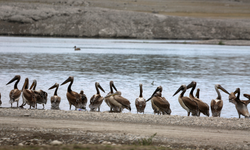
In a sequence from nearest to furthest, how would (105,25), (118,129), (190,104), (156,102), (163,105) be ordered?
(118,129)
(190,104)
(163,105)
(156,102)
(105,25)

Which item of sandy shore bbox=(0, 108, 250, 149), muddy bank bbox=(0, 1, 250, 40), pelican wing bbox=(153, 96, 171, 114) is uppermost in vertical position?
muddy bank bbox=(0, 1, 250, 40)

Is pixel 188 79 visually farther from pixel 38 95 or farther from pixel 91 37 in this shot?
pixel 91 37

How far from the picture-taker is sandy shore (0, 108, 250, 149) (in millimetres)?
8875

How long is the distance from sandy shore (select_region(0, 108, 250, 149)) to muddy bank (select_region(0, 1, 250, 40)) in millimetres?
96459

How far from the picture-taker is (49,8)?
116 metres

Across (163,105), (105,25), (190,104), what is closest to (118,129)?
(163,105)

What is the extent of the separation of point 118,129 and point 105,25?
326ft

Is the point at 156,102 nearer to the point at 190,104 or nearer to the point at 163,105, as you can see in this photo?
the point at 163,105

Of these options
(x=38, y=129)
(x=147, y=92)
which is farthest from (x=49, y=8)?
(x=38, y=129)

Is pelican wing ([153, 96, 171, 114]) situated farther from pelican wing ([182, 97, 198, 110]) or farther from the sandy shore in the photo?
the sandy shore

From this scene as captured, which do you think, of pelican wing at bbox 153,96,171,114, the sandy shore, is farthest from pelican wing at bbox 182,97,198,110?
the sandy shore

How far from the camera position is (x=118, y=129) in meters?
10.1

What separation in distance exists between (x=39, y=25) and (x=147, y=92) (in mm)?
92513

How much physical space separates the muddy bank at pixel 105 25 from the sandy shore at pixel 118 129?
3798 inches
